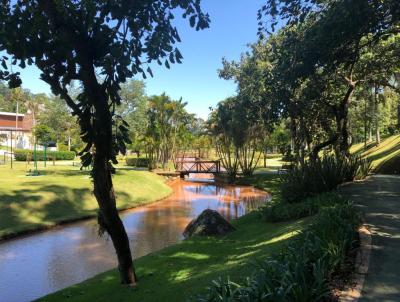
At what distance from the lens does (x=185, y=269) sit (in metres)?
9.02

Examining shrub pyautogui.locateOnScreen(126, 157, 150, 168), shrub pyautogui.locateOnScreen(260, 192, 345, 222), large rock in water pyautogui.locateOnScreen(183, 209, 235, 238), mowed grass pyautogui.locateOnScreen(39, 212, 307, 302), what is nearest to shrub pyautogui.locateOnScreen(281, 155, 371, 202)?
shrub pyautogui.locateOnScreen(260, 192, 345, 222)

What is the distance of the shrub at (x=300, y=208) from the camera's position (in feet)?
34.6

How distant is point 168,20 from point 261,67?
2346 centimetres

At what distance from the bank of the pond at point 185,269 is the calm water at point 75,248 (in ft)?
5.03

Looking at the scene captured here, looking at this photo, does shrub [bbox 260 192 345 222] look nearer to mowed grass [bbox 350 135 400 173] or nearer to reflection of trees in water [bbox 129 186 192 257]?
reflection of trees in water [bbox 129 186 192 257]

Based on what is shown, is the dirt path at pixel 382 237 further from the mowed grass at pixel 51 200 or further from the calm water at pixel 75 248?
the mowed grass at pixel 51 200

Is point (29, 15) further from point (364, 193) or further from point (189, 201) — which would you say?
point (189, 201)

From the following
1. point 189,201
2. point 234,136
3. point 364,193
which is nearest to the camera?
point 364,193

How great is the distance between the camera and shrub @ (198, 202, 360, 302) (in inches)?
169

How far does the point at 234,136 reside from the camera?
37.8 meters

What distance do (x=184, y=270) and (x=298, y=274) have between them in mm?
4679

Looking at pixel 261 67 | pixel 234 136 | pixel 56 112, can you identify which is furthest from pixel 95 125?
pixel 56 112

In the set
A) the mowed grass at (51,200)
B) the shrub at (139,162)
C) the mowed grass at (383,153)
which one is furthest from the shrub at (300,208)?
the shrub at (139,162)

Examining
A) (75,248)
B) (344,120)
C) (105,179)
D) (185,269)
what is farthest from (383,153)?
(105,179)
